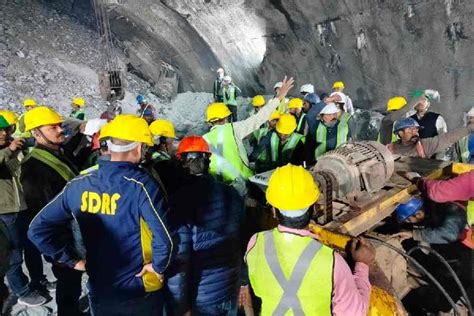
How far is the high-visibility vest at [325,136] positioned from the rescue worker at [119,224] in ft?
10.8

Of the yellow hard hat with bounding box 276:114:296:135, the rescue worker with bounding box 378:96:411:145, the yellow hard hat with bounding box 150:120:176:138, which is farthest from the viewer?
the rescue worker with bounding box 378:96:411:145

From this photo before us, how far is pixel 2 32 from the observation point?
1372 cm

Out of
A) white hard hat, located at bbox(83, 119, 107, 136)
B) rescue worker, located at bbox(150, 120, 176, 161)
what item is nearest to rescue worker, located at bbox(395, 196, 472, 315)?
rescue worker, located at bbox(150, 120, 176, 161)

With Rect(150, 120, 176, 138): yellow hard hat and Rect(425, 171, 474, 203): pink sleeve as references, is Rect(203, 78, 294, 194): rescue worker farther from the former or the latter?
Rect(425, 171, 474, 203): pink sleeve

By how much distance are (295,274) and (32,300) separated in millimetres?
3070

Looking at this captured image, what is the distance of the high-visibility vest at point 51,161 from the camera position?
303 cm

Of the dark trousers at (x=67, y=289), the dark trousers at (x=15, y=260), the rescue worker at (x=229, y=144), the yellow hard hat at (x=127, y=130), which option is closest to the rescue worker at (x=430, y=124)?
the rescue worker at (x=229, y=144)

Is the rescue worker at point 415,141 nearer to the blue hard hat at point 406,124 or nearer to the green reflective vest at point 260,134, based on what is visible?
the blue hard hat at point 406,124

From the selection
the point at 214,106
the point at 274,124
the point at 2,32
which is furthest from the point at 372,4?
the point at 2,32

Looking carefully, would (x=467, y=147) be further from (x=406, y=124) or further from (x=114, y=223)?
(x=114, y=223)

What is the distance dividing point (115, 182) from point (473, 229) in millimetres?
3328

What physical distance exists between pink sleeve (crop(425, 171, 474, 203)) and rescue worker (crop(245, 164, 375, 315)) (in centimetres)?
142

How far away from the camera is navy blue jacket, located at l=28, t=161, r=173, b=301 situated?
213 cm

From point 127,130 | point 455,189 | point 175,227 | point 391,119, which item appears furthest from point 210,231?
point 391,119
